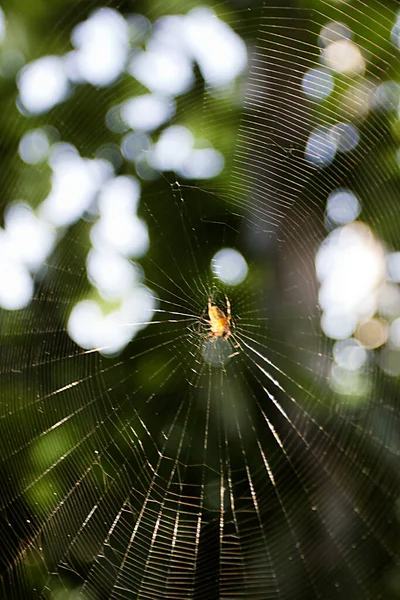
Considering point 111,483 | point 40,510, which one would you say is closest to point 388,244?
point 111,483

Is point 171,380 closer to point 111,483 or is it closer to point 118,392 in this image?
point 118,392

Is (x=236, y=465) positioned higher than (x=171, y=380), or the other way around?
(x=171, y=380)

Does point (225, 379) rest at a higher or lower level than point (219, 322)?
lower

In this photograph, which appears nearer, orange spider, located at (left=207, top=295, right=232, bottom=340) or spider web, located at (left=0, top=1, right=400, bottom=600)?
spider web, located at (left=0, top=1, right=400, bottom=600)

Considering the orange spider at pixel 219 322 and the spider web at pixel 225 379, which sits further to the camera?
the orange spider at pixel 219 322
